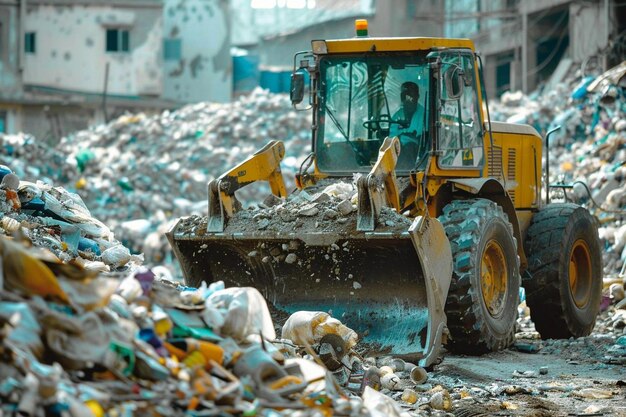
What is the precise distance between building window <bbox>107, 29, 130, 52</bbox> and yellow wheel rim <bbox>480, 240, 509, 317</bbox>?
97.6ft

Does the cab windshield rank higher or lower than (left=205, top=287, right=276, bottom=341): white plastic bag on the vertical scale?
higher

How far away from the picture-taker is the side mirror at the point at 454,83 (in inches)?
324

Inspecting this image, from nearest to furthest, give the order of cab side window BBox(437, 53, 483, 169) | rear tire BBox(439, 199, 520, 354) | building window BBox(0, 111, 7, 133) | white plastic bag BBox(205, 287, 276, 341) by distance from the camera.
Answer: white plastic bag BBox(205, 287, 276, 341) < rear tire BBox(439, 199, 520, 354) < cab side window BBox(437, 53, 483, 169) < building window BBox(0, 111, 7, 133)

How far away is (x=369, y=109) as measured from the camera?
8.92 m

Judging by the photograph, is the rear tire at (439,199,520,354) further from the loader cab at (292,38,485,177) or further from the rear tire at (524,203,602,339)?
the rear tire at (524,203,602,339)

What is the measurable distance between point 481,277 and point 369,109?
5.20 feet

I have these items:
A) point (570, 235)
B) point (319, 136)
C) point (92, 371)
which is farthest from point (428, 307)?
point (92, 371)

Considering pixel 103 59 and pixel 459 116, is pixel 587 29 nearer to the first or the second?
pixel 103 59

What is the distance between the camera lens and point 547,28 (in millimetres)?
30047

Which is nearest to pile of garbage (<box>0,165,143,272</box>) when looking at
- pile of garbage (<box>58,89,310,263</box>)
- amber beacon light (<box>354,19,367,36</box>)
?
amber beacon light (<box>354,19,367,36</box>)

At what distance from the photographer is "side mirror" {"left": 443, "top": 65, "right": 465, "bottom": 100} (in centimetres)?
822

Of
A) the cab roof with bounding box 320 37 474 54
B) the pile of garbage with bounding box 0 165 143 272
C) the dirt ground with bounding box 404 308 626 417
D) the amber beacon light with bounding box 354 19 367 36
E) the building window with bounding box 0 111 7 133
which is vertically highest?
the amber beacon light with bounding box 354 19 367 36

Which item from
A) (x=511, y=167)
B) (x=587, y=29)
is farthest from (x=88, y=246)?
(x=587, y=29)

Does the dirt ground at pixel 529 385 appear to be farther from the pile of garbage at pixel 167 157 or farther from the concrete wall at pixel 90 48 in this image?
the concrete wall at pixel 90 48
